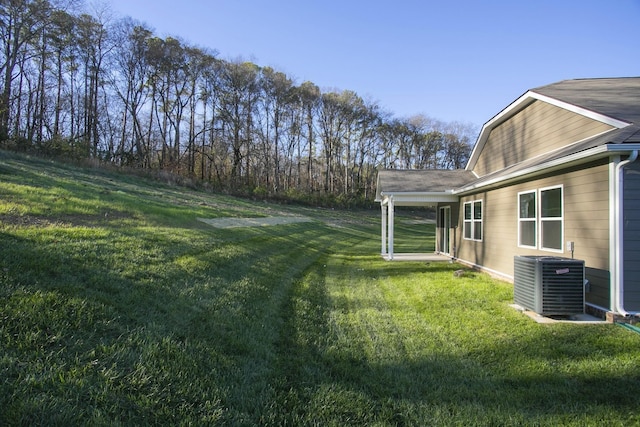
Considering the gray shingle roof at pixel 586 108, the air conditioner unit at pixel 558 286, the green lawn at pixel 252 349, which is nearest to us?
the green lawn at pixel 252 349

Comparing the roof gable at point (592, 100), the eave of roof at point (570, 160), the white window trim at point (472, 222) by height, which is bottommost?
the white window trim at point (472, 222)

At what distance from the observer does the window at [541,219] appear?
628 cm

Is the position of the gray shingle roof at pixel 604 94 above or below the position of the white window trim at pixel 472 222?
above

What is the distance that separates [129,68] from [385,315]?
3542 centimetres

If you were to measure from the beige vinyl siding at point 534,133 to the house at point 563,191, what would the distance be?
24 mm

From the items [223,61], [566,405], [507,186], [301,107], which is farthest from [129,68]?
[566,405]

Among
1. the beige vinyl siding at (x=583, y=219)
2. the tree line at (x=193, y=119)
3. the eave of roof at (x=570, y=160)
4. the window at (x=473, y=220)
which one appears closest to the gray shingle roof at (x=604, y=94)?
the eave of roof at (x=570, y=160)

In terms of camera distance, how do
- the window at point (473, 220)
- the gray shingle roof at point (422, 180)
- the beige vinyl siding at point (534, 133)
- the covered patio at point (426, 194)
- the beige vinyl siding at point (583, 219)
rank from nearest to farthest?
the beige vinyl siding at point (583, 219), the beige vinyl siding at point (534, 133), the window at point (473, 220), the covered patio at point (426, 194), the gray shingle roof at point (422, 180)

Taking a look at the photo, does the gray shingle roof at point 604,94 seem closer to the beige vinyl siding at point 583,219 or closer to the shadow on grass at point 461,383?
the beige vinyl siding at point 583,219

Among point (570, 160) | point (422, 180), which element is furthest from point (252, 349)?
point (422, 180)

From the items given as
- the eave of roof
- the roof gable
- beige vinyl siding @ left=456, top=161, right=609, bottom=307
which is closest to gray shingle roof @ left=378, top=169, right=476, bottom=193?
the roof gable

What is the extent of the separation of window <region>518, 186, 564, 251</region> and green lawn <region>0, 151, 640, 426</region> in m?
1.26

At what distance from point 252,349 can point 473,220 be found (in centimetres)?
882

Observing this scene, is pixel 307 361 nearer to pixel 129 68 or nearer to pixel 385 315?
pixel 385 315
